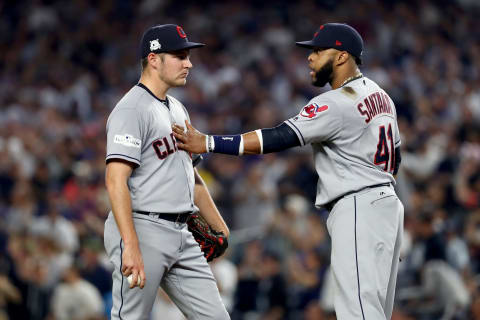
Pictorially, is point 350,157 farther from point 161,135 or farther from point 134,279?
point 134,279

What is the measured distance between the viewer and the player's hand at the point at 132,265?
155 inches

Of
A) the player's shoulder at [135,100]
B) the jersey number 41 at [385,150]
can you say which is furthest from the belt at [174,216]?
the jersey number 41 at [385,150]

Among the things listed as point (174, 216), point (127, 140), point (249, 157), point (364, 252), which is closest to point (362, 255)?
point (364, 252)

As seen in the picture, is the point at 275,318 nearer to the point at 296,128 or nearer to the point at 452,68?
the point at 296,128

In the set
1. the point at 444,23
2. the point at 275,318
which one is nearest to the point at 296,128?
the point at 275,318

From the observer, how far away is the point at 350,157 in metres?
4.49

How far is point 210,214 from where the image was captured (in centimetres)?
474

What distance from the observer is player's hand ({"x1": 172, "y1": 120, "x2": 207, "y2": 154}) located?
4344 millimetres

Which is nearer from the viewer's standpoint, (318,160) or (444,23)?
(318,160)

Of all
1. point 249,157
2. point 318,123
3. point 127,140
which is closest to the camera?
point 127,140

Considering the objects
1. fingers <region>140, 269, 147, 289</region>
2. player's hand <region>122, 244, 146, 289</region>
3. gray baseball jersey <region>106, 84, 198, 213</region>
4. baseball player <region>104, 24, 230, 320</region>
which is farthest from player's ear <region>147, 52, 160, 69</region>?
fingers <region>140, 269, 147, 289</region>

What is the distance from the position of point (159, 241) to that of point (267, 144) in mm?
811

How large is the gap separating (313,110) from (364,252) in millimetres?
829

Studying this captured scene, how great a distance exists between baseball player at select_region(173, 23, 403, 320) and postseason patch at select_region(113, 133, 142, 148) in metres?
0.32
